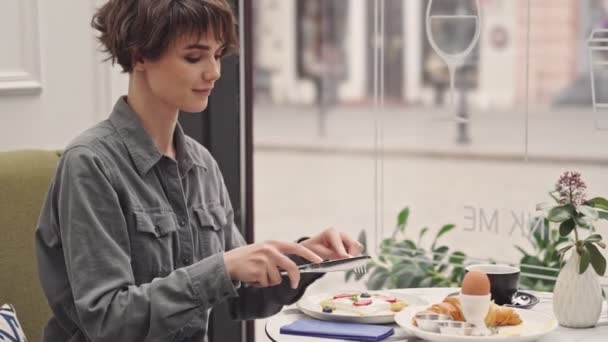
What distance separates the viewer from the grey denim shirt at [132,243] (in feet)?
6.23

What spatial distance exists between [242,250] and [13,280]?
819 mm

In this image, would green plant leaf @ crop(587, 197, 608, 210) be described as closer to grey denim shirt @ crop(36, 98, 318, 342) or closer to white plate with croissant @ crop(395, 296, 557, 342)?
white plate with croissant @ crop(395, 296, 557, 342)

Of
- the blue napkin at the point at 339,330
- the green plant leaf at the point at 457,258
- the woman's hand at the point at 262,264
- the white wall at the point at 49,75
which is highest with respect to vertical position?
the white wall at the point at 49,75

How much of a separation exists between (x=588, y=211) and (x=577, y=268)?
0.12 m

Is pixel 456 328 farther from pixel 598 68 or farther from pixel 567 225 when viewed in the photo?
pixel 598 68

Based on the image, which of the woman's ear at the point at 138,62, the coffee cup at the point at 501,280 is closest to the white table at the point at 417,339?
the coffee cup at the point at 501,280

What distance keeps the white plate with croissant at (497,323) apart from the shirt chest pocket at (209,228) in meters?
0.40

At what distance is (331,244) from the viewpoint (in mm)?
2068

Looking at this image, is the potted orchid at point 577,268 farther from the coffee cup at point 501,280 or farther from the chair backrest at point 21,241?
the chair backrest at point 21,241

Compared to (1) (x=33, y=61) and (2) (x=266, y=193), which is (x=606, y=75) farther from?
(2) (x=266, y=193)

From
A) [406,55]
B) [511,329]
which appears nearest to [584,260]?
[511,329]

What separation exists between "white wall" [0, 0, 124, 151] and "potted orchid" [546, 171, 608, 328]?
4.48ft

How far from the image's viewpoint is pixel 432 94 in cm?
2033

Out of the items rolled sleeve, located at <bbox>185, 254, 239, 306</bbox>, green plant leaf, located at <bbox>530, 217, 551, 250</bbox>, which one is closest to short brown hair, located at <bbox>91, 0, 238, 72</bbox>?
rolled sleeve, located at <bbox>185, 254, 239, 306</bbox>
